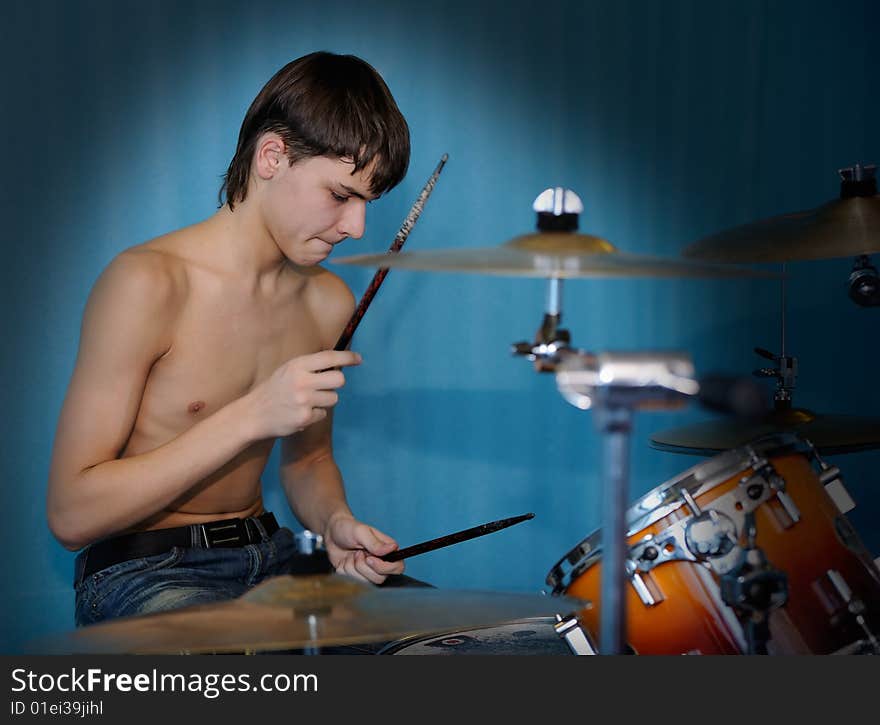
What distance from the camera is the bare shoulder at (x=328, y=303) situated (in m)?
1.85

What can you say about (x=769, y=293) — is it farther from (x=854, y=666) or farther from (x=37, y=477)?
(x=37, y=477)

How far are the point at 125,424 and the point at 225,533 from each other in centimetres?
24

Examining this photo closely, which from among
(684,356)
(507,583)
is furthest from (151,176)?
(684,356)

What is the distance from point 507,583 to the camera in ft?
8.47

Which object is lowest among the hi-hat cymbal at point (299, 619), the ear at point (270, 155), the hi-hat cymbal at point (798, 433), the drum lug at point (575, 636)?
the drum lug at point (575, 636)

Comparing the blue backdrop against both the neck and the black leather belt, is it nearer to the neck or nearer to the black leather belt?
the neck

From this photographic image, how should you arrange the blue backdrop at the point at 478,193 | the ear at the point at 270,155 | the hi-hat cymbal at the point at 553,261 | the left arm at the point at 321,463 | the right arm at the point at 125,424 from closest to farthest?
the hi-hat cymbal at the point at 553,261 → the right arm at the point at 125,424 → the ear at the point at 270,155 → the left arm at the point at 321,463 → the blue backdrop at the point at 478,193

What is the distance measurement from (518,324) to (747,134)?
76 centimetres

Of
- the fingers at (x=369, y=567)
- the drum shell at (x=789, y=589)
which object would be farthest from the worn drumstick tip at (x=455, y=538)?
the drum shell at (x=789, y=589)

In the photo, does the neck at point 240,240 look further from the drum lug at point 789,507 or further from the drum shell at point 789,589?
the drum lug at point 789,507

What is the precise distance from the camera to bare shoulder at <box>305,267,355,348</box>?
185 cm

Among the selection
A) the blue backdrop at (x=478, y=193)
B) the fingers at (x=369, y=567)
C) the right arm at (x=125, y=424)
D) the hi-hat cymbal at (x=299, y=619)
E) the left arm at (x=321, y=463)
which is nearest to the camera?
the hi-hat cymbal at (x=299, y=619)

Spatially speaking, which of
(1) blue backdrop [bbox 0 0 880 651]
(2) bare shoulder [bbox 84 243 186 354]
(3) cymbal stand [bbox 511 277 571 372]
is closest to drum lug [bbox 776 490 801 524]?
(3) cymbal stand [bbox 511 277 571 372]

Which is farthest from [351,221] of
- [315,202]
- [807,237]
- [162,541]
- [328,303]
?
[807,237]
